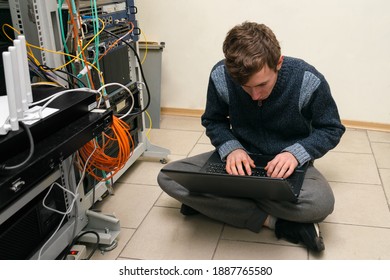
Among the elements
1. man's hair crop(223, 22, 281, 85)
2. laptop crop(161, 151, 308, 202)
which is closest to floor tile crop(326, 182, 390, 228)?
laptop crop(161, 151, 308, 202)

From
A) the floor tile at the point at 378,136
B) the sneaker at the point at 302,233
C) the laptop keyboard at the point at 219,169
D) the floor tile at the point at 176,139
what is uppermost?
the laptop keyboard at the point at 219,169

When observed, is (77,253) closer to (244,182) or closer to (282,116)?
(244,182)

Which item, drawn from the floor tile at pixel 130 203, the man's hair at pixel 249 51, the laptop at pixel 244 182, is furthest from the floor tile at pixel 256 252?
the man's hair at pixel 249 51

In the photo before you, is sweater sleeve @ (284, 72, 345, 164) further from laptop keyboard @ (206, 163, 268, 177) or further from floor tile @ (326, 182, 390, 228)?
floor tile @ (326, 182, 390, 228)

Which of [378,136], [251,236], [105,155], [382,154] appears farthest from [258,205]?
[378,136]

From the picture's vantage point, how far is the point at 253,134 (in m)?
1.83

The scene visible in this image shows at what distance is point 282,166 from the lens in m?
1.60

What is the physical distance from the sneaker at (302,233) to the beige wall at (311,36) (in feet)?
4.81

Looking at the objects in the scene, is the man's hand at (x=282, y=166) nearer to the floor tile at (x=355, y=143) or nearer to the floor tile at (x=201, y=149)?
the floor tile at (x=201, y=149)

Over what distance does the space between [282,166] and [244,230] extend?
403 mm

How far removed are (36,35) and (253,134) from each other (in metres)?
0.94

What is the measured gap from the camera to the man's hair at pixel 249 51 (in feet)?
4.79

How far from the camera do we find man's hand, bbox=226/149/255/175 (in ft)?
5.34

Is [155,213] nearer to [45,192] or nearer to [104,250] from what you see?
[104,250]
